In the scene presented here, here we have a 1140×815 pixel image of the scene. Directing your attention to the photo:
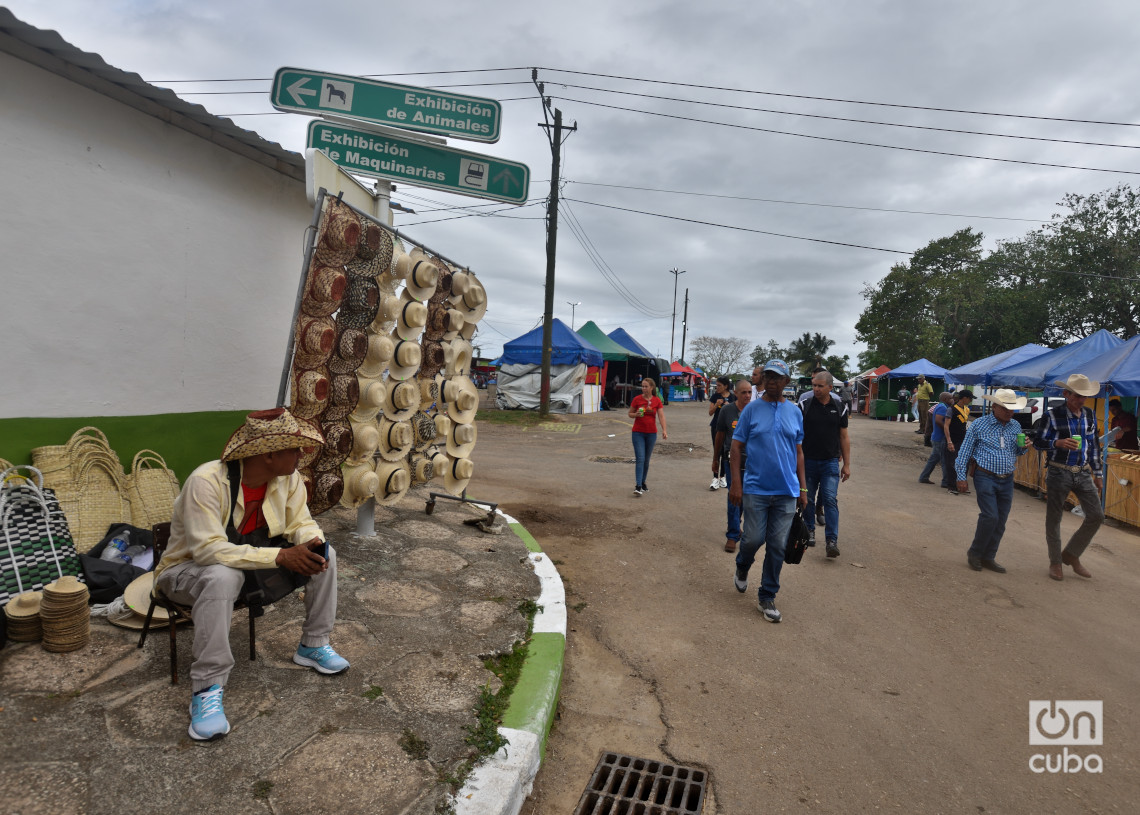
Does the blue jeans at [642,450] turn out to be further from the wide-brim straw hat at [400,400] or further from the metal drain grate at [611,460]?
the wide-brim straw hat at [400,400]

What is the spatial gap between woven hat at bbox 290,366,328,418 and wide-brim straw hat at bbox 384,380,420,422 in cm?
86

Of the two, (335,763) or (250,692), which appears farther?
(250,692)

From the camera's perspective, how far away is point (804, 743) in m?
3.08

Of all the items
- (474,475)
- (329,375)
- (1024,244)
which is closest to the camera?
(329,375)

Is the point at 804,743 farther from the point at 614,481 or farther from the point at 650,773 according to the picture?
the point at 614,481

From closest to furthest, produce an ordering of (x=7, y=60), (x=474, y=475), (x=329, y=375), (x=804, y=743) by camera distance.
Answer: (x=804, y=743) → (x=7, y=60) → (x=329, y=375) → (x=474, y=475)

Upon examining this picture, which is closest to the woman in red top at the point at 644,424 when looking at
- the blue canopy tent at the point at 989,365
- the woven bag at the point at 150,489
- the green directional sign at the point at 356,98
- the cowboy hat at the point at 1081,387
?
the cowboy hat at the point at 1081,387

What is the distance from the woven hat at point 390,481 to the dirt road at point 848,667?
163 centimetres

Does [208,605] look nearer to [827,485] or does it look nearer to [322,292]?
[322,292]

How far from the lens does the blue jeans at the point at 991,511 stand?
5.97 metres

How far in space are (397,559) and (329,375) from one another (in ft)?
5.19

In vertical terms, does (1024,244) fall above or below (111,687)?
above

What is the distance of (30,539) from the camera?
356cm

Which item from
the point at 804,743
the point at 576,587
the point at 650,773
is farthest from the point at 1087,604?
the point at 650,773
